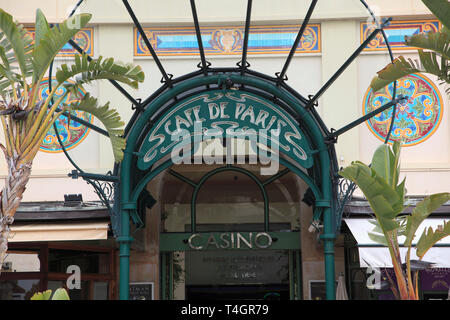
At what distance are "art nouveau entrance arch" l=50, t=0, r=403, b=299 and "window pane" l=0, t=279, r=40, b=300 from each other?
287 centimetres

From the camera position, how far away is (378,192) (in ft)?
29.7

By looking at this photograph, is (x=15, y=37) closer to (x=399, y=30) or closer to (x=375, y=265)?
(x=375, y=265)

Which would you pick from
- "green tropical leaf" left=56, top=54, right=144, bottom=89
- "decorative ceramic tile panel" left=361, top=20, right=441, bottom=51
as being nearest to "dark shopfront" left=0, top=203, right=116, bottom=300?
"green tropical leaf" left=56, top=54, right=144, bottom=89

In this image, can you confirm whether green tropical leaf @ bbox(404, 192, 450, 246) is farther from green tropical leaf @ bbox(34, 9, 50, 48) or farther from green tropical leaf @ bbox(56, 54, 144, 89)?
green tropical leaf @ bbox(34, 9, 50, 48)

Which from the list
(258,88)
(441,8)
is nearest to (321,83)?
(258,88)

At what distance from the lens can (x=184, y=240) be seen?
43.1 feet

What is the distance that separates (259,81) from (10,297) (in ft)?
21.5

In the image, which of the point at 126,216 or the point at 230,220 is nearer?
the point at 126,216

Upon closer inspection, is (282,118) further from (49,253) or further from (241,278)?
(49,253)

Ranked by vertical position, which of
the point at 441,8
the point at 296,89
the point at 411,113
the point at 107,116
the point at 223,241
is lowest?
the point at 223,241

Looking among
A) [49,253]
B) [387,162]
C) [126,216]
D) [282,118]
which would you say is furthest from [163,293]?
[387,162]

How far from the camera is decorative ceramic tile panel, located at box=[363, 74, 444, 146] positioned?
13992 millimetres

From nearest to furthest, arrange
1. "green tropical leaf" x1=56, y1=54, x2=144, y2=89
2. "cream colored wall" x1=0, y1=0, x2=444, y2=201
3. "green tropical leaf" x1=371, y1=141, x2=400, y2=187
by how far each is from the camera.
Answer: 1. "green tropical leaf" x1=56, y1=54, x2=144, y2=89
2. "green tropical leaf" x1=371, y1=141, x2=400, y2=187
3. "cream colored wall" x1=0, y1=0, x2=444, y2=201

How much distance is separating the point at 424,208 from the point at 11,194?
18.7 ft
